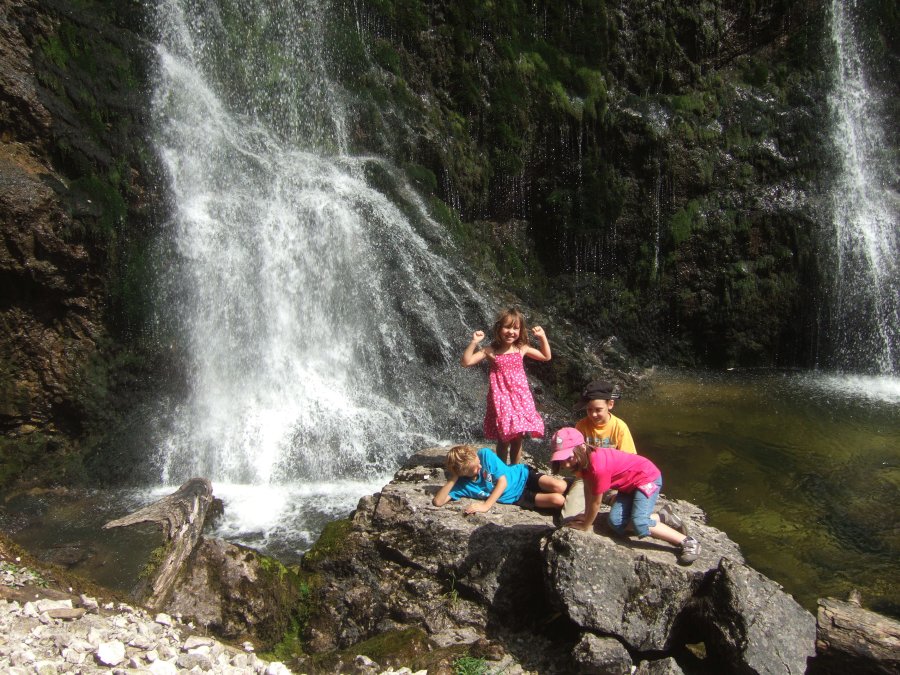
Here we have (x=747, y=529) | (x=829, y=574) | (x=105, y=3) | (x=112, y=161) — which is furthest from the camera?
(x=105, y=3)

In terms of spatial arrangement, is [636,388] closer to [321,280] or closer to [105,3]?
[321,280]

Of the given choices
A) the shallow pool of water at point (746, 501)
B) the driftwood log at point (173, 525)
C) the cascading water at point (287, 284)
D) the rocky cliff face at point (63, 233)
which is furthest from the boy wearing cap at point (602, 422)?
the rocky cliff face at point (63, 233)

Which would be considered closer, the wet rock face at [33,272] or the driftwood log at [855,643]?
the driftwood log at [855,643]

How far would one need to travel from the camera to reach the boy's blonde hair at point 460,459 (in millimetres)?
4980

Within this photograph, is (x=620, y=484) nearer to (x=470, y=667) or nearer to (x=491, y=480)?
(x=491, y=480)

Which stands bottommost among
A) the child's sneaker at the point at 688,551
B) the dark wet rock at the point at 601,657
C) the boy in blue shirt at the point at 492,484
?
the dark wet rock at the point at 601,657

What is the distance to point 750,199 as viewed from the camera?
13.6 meters

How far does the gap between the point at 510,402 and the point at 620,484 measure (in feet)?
4.24

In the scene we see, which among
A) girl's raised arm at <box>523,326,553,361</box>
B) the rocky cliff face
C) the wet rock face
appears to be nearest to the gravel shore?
girl's raised arm at <box>523,326,553,361</box>

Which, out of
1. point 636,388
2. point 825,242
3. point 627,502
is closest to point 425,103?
point 636,388

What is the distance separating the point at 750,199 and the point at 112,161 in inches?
440

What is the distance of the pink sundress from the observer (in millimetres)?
5535

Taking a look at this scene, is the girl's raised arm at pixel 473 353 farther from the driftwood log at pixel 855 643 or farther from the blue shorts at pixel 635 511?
the driftwood log at pixel 855 643

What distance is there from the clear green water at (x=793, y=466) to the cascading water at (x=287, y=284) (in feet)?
9.66
